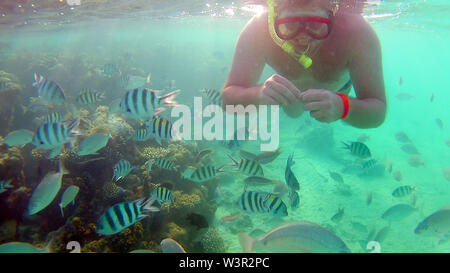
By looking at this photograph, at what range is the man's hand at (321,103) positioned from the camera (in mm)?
2184

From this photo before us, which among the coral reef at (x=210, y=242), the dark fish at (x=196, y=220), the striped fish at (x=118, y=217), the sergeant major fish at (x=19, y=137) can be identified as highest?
the sergeant major fish at (x=19, y=137)

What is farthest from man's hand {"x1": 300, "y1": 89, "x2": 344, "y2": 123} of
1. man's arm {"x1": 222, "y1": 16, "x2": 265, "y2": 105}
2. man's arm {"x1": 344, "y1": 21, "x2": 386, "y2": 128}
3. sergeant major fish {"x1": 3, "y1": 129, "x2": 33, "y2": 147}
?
sergeant major fish {"x1": 3, "y1": 129, "x2": 33, "y2": 147}

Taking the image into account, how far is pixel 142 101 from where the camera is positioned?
4.41 m

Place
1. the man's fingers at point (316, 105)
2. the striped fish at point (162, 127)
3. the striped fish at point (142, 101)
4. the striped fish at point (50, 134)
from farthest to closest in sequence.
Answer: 1. the striped fish at point (162, 127)
2. the striped fish at point (50, 134)
3. the striped fish at point (142, 101)
4. the man's fingers at point (316, 105)

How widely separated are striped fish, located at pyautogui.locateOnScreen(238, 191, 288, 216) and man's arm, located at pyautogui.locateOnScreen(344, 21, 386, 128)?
1784mm

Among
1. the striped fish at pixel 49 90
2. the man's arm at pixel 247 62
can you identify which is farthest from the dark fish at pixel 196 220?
the striped fish at pixel 49 90

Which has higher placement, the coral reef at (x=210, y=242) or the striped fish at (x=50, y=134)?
the striped fish at (x=50, y=134)

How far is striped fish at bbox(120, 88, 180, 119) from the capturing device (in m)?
4.40

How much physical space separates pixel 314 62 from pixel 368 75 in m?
0.79

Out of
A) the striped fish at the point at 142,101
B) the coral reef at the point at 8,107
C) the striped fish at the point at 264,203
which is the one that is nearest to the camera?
the striped fish at the point at 264,203

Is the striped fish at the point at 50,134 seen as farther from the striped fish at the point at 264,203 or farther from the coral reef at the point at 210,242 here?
the coral reef at the point at 210,242

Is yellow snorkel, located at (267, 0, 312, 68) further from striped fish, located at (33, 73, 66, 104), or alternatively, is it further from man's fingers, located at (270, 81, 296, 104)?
striped fish, located at (33, 73, 66, 104)
